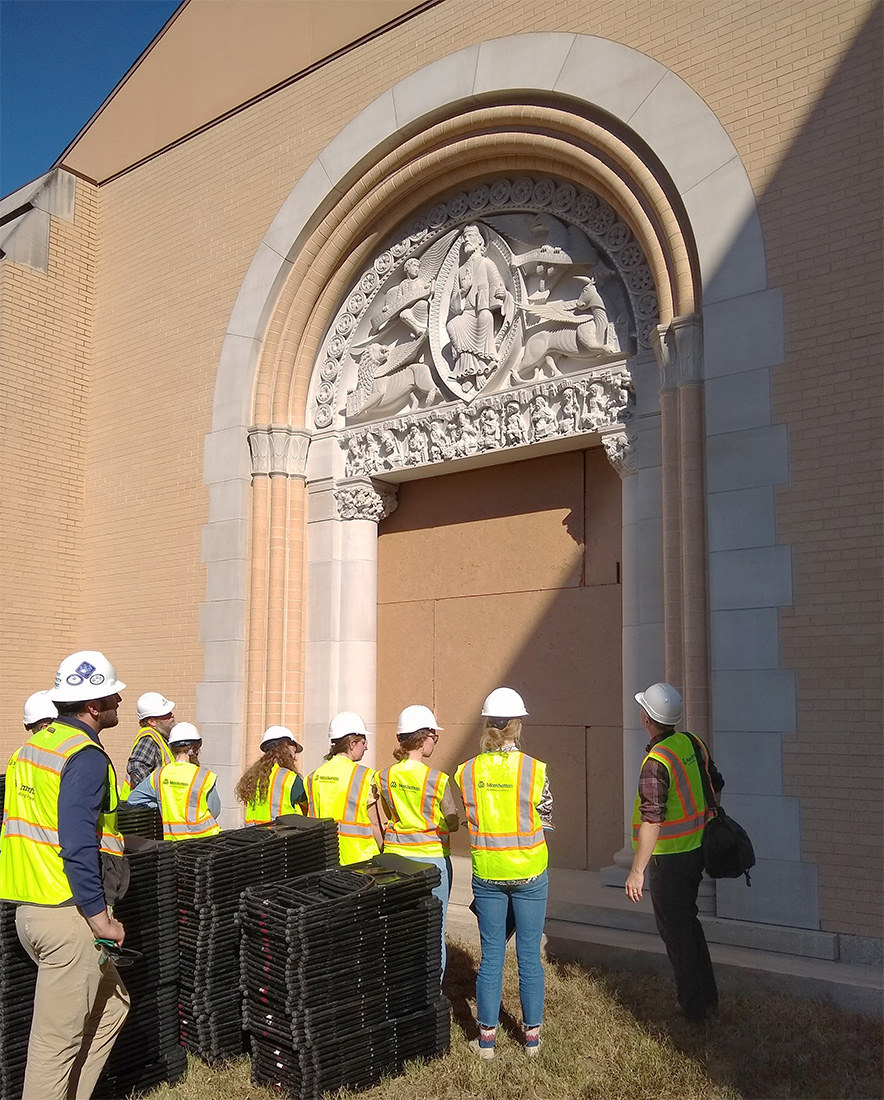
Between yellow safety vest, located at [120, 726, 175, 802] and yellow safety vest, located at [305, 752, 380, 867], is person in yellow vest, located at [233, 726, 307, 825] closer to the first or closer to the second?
yellow safety vest, located at [305, 752, 380, 867]

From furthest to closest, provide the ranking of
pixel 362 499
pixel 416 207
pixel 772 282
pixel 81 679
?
pixel 362 499
pixel 416 207
pixel 772 282
pixel 81 679

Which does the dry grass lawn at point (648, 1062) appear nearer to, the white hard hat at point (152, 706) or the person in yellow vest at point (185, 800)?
the person in yellow vest at point (185, 800)

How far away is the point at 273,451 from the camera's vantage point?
10680mm

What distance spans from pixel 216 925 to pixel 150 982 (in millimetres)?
457

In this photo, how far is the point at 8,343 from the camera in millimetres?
11938

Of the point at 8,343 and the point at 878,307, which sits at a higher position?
the point at 8,343

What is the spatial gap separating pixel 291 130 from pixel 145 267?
107 inches

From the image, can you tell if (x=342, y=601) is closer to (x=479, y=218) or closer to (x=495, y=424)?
(x=495, y=424)

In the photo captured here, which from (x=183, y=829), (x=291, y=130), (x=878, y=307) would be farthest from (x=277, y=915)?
(x=291, y=130)

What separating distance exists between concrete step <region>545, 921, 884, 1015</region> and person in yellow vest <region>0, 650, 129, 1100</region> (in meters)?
3.55

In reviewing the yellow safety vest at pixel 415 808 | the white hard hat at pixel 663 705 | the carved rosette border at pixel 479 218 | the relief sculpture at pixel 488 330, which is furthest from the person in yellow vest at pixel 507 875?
the carved rosette border at pixel 479 218

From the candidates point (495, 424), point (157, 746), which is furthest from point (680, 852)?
point (495, 424)

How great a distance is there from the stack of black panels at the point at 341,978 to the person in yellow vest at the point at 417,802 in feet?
1.30

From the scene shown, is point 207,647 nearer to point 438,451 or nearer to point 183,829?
point 438,451
